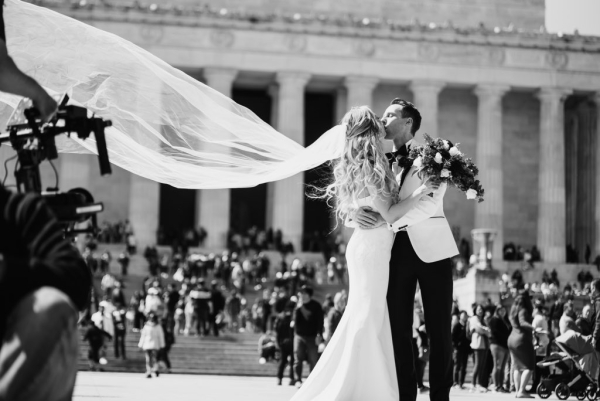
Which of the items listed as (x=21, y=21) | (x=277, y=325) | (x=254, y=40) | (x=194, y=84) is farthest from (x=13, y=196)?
(x=254, y=40)

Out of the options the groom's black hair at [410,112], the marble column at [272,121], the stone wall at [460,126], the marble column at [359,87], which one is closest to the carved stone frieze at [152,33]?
the marble column at [272,121]

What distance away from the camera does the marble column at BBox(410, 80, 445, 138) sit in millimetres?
53969

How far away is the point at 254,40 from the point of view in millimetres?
52562

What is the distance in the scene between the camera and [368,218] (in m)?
7.91

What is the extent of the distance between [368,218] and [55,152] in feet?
10.3

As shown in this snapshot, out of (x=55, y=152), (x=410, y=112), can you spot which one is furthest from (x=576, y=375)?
(x=55, y=152)

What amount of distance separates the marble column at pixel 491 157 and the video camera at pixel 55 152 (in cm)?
4985

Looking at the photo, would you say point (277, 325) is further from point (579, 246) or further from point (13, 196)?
point (579, 246)

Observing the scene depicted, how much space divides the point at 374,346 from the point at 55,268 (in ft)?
14.6

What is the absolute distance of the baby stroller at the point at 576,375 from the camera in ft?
53.8

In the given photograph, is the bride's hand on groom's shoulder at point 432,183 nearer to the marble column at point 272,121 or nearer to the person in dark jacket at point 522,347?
the person in dark jacket at point 522,347

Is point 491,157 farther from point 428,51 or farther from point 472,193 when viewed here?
point 472,193

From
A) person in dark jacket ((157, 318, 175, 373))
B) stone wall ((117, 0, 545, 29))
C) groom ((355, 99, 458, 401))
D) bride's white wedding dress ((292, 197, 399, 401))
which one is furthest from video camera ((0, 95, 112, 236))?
stone wall ((117, 0, 545, 29))

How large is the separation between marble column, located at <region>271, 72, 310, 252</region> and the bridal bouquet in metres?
44.1
